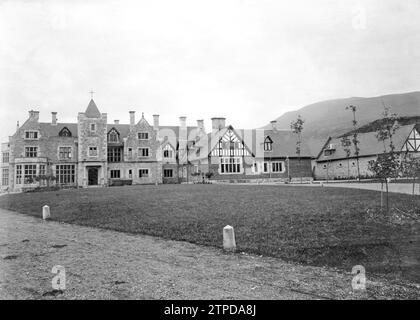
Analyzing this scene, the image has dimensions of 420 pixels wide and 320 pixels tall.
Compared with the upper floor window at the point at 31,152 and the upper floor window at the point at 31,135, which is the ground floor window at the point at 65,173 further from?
the upper floor window at the point at 31,135

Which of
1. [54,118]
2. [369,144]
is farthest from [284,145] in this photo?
[54,118]

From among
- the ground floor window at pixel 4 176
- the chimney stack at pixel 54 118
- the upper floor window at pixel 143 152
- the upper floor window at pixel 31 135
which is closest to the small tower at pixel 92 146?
the upper floor window at pixel 143 152

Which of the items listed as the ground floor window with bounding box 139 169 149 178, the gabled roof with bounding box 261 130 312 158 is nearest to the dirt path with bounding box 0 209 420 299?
the ground floor window with bounding box 139 169 149 178

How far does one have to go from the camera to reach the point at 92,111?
155 ft

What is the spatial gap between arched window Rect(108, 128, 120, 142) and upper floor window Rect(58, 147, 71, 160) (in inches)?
229

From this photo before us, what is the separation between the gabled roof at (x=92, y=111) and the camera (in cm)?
4706

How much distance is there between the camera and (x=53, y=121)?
5050cm

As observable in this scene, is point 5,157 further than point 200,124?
No

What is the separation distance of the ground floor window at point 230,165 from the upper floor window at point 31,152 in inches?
988

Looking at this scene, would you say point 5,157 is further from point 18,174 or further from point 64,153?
point 64,153

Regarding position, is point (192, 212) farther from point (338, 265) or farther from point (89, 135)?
point (89, 135)

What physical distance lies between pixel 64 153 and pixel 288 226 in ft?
141

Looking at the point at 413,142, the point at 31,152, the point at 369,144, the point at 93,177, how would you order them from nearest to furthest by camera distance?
the point at 413,142
the point at 31,152
the point at 369,144
the point at 93,177
